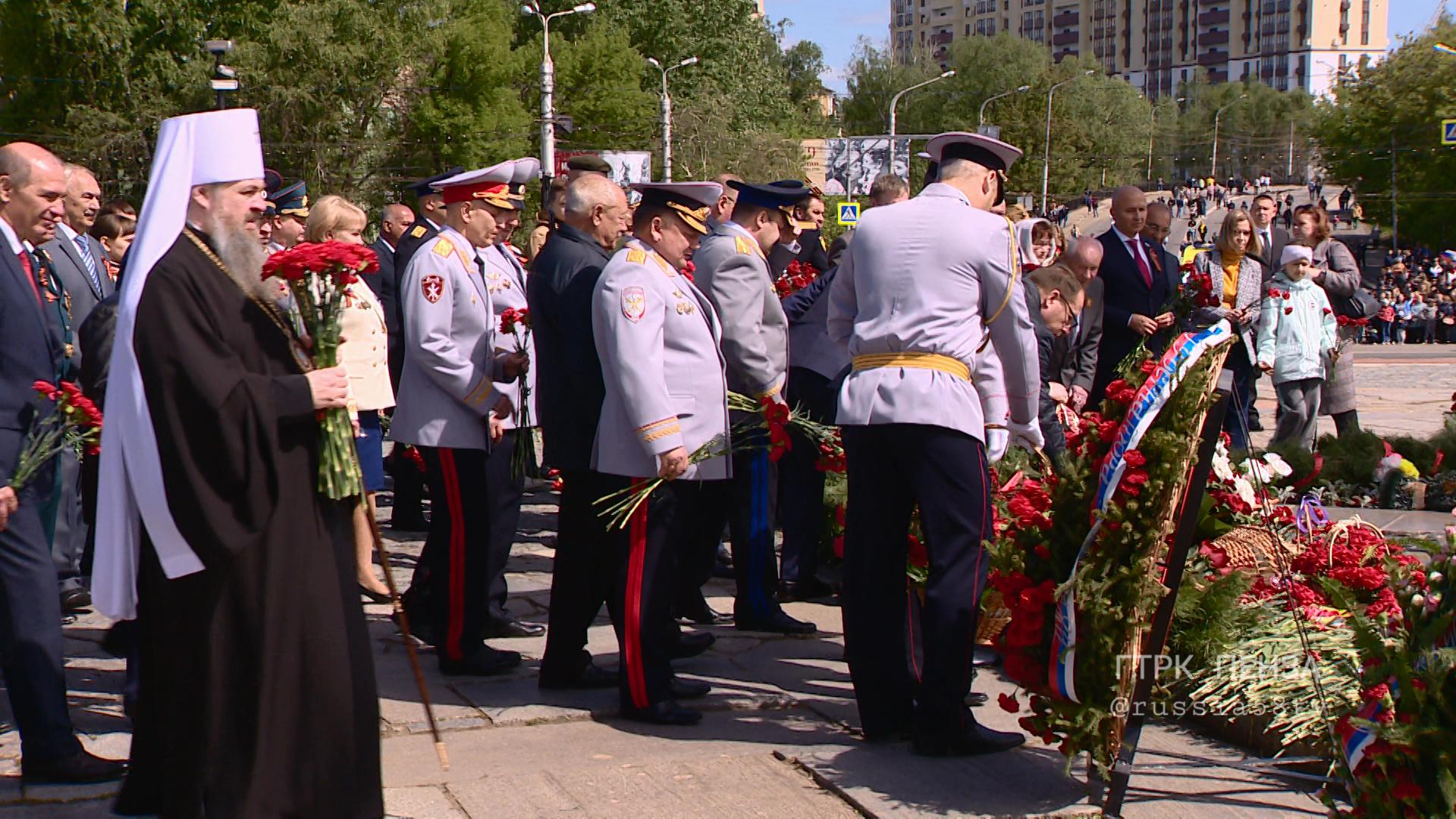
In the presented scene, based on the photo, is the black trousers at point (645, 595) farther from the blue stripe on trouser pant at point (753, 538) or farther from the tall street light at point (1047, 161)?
the tall street light at point (1047, 161)

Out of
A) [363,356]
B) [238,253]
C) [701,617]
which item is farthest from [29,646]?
[701,617]

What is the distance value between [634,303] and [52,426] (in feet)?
5.98

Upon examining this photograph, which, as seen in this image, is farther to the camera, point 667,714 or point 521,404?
point 521,404

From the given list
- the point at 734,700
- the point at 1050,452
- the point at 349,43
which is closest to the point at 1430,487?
the point at 1050,452

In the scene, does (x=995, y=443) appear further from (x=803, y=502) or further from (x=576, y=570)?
(x=803, y=502)

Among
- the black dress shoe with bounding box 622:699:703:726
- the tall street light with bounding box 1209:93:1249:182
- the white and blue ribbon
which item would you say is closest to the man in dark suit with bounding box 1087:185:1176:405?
the black dress shoe with bounding box 622:699:703:726

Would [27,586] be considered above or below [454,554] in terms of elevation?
above

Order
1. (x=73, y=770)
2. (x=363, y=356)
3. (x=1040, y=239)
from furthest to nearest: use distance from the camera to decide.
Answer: (x=1040, y=239)
(x=363, y=356)
(x=73, y=770)

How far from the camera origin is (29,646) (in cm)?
455

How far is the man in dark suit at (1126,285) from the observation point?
30.4 ft

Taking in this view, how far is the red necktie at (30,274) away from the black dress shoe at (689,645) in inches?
102

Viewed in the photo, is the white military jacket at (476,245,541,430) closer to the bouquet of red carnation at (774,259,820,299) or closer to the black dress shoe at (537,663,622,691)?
the black dress shoe at (537,663,622,691)

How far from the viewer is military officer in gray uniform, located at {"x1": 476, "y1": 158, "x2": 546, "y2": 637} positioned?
612 centimetres

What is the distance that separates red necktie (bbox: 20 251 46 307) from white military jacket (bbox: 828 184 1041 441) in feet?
8.04
